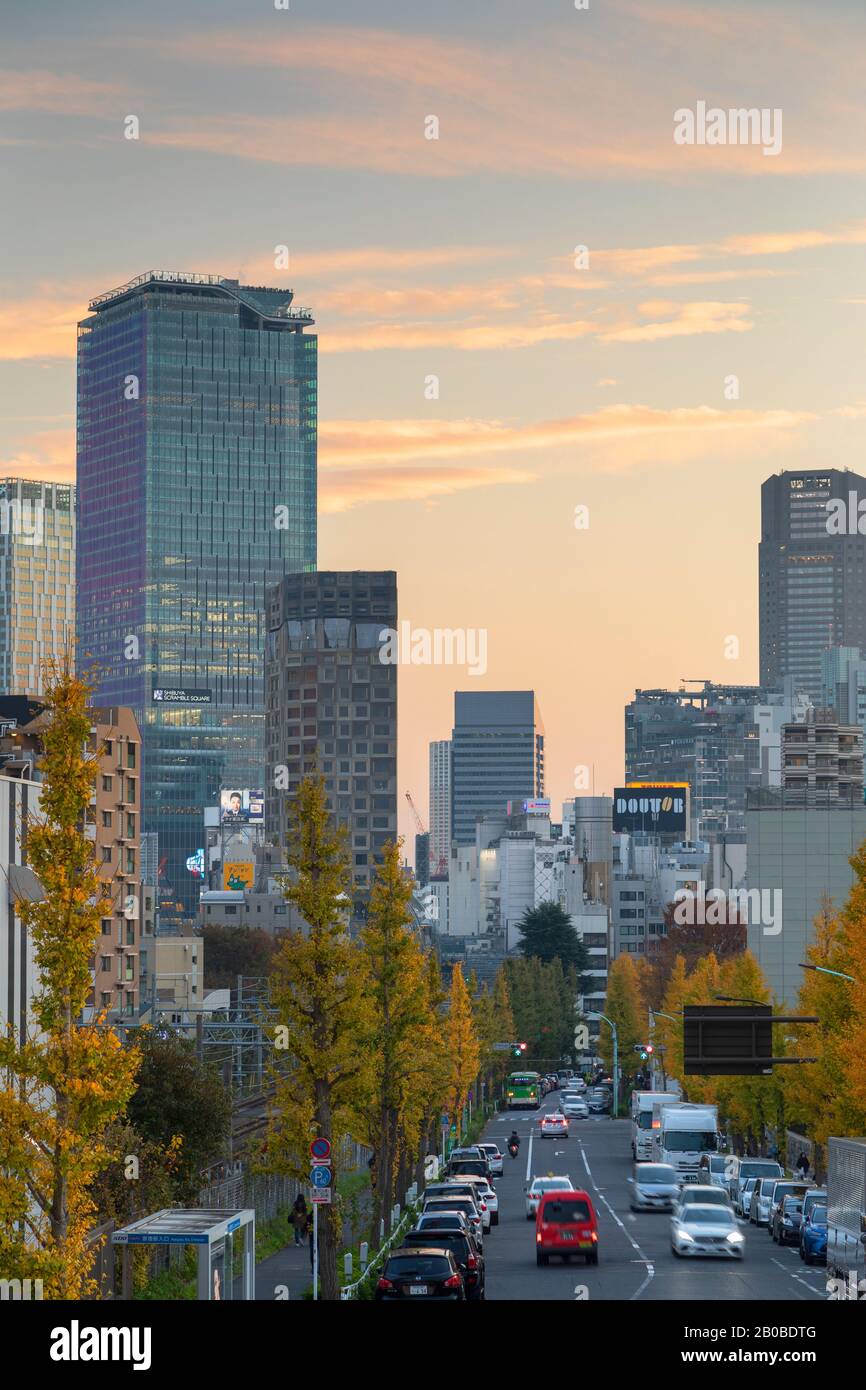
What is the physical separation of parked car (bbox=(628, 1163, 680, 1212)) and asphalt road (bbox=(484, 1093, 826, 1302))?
0.58 meters

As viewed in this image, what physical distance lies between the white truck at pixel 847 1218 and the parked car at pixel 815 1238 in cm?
844

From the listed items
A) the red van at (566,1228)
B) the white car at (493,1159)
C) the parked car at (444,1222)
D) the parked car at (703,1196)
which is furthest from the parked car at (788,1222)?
the white car at (493,1159)

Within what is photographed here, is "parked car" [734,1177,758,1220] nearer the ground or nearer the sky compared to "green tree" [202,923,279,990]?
nearer the sky

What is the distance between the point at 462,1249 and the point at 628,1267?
25.3ft

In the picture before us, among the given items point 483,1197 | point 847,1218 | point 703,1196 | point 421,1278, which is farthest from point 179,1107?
point 847,1218

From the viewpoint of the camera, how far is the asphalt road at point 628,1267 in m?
40.9

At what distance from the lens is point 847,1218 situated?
3766 cm

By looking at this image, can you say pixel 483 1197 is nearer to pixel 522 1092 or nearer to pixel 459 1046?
pixel 459 1046

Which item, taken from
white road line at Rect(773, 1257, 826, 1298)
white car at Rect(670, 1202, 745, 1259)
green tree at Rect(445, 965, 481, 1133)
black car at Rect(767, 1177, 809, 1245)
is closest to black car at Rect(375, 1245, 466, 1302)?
white road line at Rect(773, 1257, 826, 1298)

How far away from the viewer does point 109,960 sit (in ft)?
474

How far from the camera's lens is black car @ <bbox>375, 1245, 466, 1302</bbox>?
35.8 metres

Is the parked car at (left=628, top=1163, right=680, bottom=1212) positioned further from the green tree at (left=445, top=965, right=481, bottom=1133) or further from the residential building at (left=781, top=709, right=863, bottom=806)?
the residential building at (left=781, top=709, right=863, bottom=806)

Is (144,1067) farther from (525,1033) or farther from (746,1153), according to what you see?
(525,1033)
